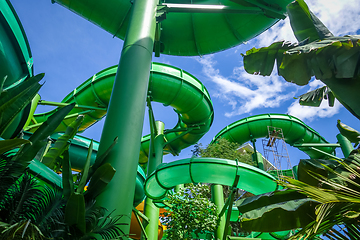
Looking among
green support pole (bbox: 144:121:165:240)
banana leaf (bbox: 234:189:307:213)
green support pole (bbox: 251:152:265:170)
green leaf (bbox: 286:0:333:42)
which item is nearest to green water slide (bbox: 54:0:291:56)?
green leaf (bbox: 286:0:333:42)

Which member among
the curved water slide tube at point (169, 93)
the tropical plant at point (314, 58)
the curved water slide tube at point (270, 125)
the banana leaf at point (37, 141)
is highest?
the curved water slide tube at point (270, 125)

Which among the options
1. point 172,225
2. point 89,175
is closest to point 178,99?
point 172,225

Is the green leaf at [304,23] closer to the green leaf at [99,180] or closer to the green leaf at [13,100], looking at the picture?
the green leaf at [99,180]

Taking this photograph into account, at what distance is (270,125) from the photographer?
45.5 feet

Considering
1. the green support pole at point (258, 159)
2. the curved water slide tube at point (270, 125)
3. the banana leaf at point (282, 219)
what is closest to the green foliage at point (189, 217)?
the banana leaf at point (282, 219)

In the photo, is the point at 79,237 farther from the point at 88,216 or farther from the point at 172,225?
the point at 172,225

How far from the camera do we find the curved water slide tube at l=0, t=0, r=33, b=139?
3.55 metres

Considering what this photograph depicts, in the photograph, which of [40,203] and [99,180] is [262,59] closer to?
[99,180]

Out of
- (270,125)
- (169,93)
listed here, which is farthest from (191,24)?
(270,125)

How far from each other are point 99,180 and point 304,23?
187 inches

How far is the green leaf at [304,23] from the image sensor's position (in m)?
4.93

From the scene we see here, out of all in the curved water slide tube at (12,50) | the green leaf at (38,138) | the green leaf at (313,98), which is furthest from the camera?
the green leaf at (313,98)

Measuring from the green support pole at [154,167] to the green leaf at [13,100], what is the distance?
6.64 meters

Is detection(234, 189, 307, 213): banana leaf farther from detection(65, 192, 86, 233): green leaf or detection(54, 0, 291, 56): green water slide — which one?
detection(54, 0, 291, 56): green water slide
